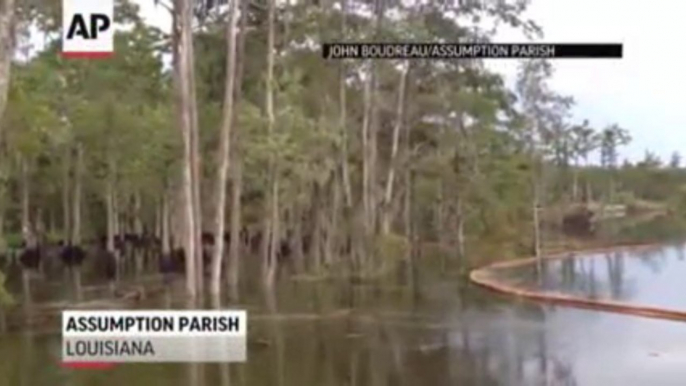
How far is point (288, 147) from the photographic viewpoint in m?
5.46

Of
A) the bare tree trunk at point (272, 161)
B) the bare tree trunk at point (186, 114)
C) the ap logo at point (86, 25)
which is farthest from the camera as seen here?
the bare tree trunk at point (272, 161)

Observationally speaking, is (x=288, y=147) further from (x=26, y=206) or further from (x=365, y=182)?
(x=26, y=206)

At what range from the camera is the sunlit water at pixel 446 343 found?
2.72m

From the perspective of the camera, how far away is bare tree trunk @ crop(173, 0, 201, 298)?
393cm

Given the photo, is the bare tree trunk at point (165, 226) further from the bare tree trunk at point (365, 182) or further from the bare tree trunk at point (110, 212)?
the bare tree trunk at point (365, 182)

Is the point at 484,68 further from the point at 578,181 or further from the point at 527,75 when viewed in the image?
the point at 578,181

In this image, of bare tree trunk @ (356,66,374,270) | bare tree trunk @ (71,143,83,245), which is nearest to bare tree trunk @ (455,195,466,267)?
bare tree trunk @ (356,66,374,270)

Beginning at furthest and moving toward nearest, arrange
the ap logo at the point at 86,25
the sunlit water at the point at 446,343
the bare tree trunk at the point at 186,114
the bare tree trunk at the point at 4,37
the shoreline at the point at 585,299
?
the bare tree trunk at the point at 186,114, the shoreline at the point at 585,299, the sunlit water at the point at 446,343, the bare tree trunk at the point at 4,37, the ap logo at the point at 86,25

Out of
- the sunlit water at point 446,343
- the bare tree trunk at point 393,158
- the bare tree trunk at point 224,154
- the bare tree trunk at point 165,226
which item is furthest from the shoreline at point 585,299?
the bare tree trunk at point 165,226

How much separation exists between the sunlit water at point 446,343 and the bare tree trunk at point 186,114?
29cm

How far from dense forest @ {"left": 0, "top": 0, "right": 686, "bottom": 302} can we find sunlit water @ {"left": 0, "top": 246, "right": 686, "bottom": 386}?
237 millimetres

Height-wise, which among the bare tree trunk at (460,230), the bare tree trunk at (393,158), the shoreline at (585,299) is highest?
the bare tree trunk at (393,158)

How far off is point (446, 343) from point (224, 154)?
70.2 inches

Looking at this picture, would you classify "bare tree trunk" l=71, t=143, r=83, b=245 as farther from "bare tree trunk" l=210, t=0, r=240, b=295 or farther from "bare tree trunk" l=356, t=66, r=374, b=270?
"bare tree trunk" l=356, t=66, r=374, b=270
